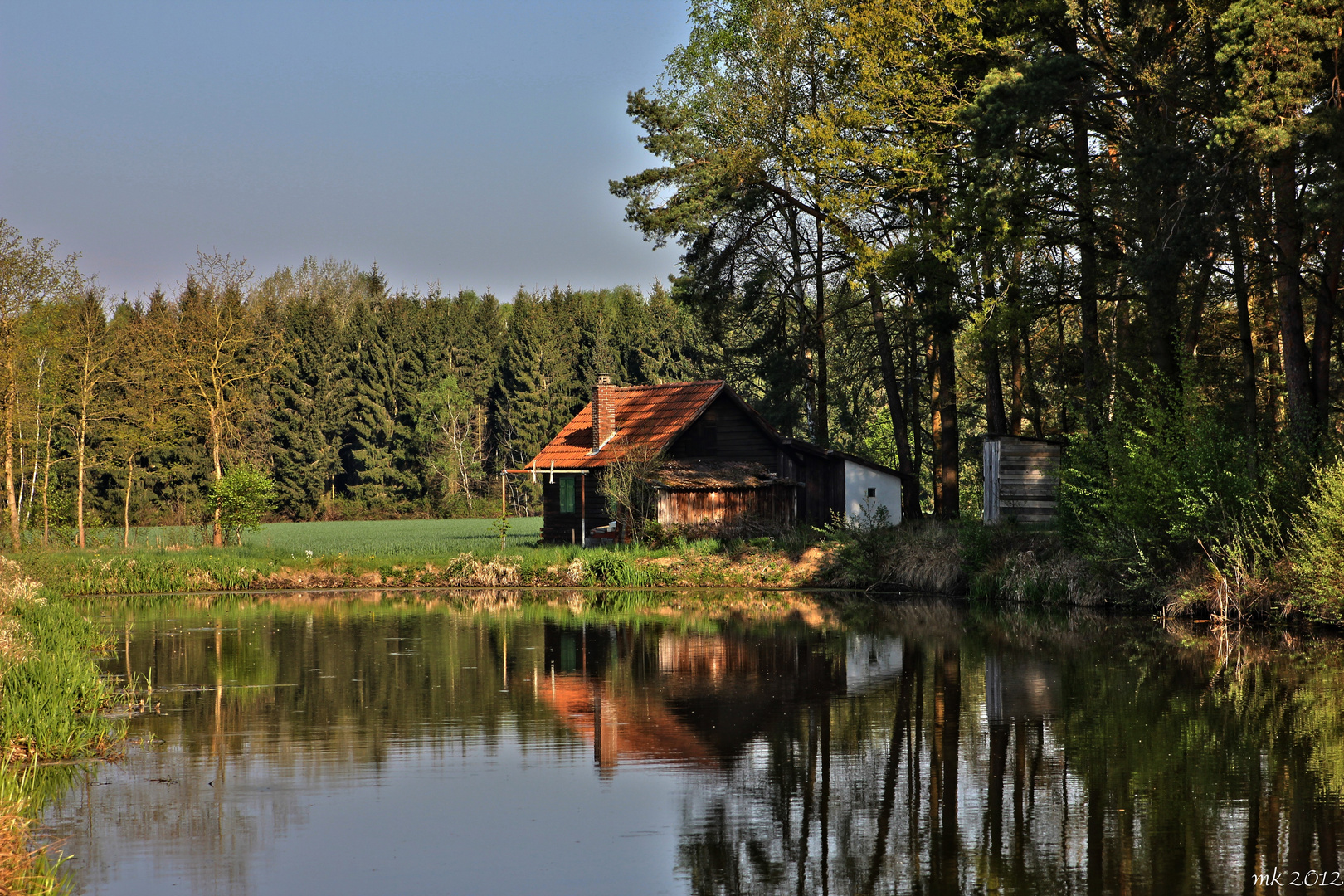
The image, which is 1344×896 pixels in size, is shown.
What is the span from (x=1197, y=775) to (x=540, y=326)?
236ft

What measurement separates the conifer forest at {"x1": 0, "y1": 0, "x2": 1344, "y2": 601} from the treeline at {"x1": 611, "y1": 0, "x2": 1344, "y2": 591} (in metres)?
0.08

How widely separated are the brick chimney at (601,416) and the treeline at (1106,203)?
736cm

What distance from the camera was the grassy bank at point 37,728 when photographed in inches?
277

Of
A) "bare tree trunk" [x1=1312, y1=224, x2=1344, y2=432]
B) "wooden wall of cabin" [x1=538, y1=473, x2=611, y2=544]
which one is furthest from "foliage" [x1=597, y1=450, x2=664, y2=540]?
"bare tree trunk" [x1=1312, y1=224, x2=1344, y2=432]

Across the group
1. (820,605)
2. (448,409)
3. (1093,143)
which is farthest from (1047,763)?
(448,409)

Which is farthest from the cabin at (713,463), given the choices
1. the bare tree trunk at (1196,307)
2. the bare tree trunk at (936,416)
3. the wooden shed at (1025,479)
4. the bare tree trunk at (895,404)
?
the bare tree trunk at (1196,307)

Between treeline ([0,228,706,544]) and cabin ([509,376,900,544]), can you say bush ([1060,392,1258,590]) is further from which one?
treeline ([0,228,706,544])

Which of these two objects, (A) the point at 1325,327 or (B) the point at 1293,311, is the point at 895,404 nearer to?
(A) the point at 1325,327

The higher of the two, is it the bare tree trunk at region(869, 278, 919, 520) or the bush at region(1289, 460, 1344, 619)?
the bare tree trunk at region(869, 278, 919, 520)

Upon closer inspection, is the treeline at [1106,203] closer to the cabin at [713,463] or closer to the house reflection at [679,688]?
the cabin at [713,463]

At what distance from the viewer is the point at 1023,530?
26234 millimetres

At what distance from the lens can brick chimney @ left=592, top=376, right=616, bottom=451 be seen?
40594 mm


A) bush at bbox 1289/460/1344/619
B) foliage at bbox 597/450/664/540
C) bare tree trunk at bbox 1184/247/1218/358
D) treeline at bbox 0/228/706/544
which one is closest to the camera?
bush at bbox 1289/460/1344/619

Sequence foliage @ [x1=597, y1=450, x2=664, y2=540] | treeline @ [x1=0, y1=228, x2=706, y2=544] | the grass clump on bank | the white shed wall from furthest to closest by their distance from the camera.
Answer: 1. treeline @ [x1=0, y1=228, x2=706, y2=544]
2. the white shed wall
3. foliage @ [x1=597, y1=450, x2=664, y2=540]
4. the grass clump on bank
